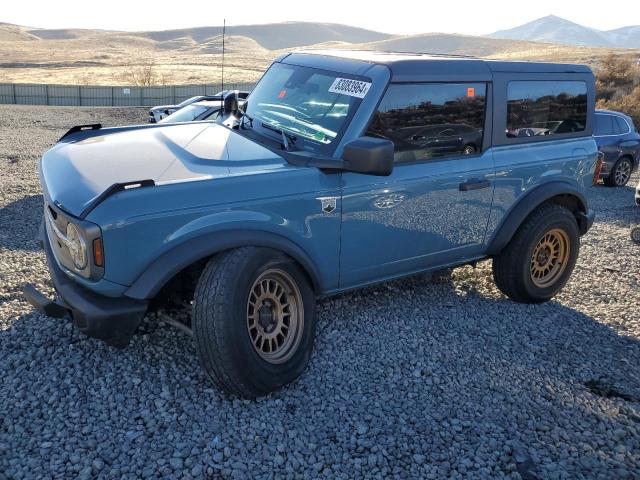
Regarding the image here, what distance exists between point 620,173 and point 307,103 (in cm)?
1089

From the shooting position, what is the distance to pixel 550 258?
18.3 ft

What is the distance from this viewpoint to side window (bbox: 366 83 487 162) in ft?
13.9

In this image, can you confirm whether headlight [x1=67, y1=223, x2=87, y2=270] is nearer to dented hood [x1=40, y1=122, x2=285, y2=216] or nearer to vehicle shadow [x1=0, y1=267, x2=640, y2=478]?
dented hood [x1=40, y1=122, x2=285, y2=216]

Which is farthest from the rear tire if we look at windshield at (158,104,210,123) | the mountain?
the mountain

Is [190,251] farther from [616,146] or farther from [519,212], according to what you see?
[616,146]

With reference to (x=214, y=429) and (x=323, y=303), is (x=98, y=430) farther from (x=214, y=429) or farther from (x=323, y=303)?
(x=323, y=303)

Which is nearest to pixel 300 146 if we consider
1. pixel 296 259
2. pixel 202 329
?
pixel 296 259

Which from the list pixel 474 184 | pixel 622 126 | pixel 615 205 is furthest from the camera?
pixel 622 126

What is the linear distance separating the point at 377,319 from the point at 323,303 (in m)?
0.51

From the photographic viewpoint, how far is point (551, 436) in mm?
3582

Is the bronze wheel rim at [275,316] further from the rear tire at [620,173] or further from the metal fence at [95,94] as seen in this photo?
the metal fence at [95,94]

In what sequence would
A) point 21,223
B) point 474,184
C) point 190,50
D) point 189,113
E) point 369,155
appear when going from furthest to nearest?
point 190,50 < point 189,113 < point 21,223 < point 474,184 < point 369,155

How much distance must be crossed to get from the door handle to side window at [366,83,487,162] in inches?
9.2

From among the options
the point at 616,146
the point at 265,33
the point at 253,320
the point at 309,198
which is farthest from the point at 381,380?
the point at 265,33
